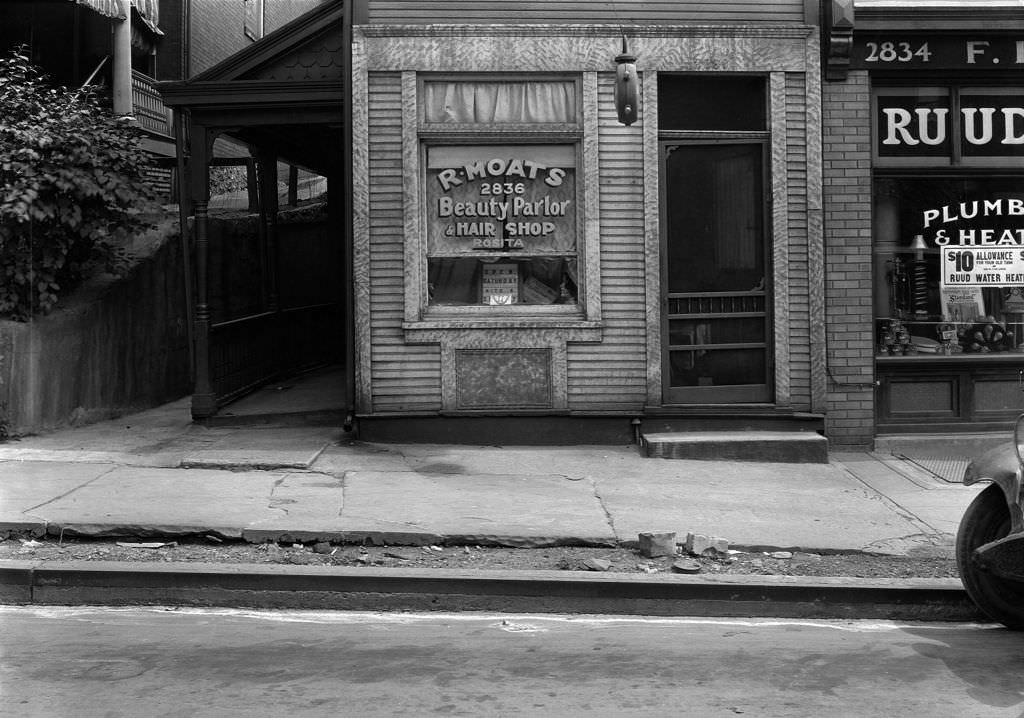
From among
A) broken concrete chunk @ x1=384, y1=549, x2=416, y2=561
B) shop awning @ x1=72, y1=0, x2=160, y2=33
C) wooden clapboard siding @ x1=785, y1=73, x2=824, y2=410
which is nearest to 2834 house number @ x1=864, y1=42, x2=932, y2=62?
wooden clapboard siding @ x1=785, y1=73, x2=824, y2=410

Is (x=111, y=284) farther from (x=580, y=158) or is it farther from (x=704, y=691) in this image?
(x=704, y=691)

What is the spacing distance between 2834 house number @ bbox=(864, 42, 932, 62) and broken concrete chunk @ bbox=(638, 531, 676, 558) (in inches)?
225

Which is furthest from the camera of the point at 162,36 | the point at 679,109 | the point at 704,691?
the point at 162,36

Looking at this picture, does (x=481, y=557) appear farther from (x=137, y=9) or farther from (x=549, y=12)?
(x=137, y=9)

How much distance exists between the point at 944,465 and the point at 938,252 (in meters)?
2.17

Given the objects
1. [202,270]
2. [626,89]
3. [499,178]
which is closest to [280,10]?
[202,270]

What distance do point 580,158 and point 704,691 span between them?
6.27 meters

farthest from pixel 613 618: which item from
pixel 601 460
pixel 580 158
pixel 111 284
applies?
pixel 111 284

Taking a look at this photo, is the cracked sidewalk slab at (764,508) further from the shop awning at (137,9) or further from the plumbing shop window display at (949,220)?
the shop awning at (137,9)

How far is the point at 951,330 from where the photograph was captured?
10945 millimetres

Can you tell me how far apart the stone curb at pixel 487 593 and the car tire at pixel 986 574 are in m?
0.48

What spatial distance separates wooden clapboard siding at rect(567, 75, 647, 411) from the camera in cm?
1016

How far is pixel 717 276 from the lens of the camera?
34.1ft

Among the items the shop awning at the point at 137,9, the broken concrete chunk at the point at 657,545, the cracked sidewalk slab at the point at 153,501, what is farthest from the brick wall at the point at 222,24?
the broken concrete chunk at the point at 657,545
